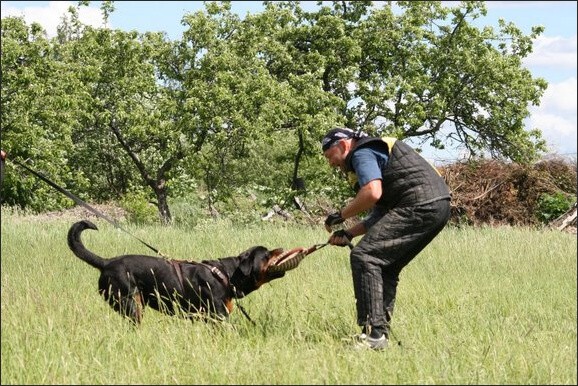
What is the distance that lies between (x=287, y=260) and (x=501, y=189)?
16.5 m

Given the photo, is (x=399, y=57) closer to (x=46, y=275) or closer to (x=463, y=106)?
(x=463, y=106)

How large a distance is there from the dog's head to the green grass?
0.91ft

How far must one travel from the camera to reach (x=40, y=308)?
5.89 meters

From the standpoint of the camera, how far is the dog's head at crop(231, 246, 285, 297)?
681 cm

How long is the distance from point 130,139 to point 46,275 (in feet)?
59.6

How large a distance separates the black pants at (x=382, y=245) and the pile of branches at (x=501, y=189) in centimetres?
1528

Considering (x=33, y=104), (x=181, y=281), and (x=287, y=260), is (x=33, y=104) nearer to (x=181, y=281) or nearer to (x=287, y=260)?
(x=181, y=281)

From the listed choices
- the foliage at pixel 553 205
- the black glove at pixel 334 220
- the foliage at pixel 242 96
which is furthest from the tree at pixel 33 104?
the black glove at pixel 334 220

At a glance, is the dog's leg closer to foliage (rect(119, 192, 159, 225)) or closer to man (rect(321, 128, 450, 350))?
man (rect(321, 128, 450, 350))

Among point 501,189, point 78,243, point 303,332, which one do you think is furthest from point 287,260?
point 501,189

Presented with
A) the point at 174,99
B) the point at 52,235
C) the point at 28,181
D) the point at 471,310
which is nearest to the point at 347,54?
the point at 174,99

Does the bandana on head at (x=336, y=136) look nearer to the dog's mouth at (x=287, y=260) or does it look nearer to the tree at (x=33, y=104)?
the dog's mouth at (x=287, y=260)

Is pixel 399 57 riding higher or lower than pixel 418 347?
higher

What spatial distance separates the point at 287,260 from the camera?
664 cm
